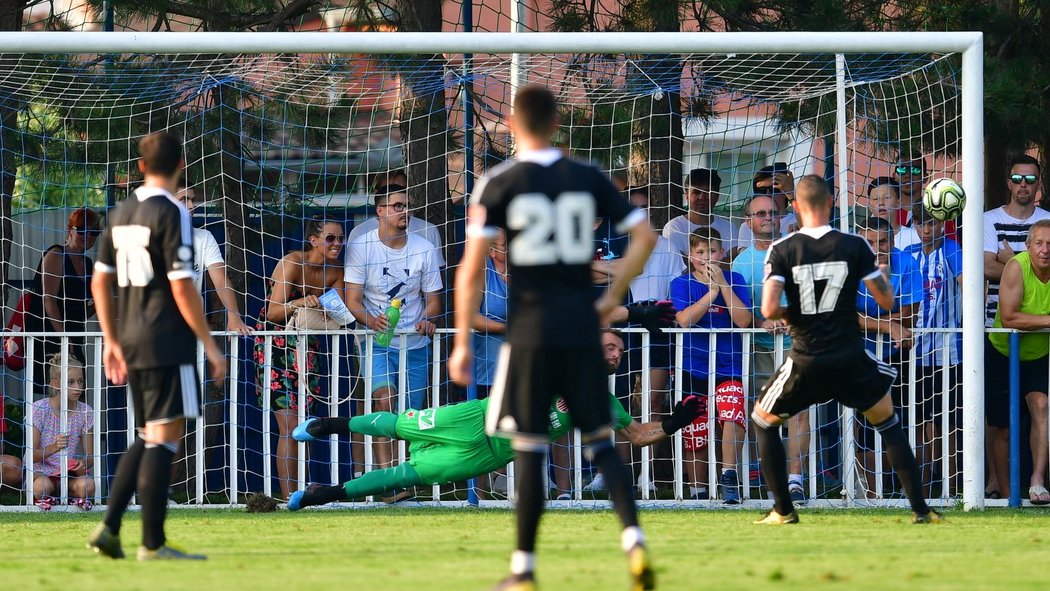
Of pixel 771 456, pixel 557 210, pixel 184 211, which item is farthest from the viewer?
pixel 771 456

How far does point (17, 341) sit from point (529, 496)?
575 cm

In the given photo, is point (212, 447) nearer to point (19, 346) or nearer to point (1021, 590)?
point (19, 346)

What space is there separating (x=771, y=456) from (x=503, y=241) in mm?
3099

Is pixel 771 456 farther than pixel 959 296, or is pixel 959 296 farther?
pixel 959 296

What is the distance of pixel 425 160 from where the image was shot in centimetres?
1016

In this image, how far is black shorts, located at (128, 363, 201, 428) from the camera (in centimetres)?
585

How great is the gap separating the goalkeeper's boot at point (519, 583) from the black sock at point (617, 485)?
0.43 m

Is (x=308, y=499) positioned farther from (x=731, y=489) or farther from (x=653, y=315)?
(x=731, y=489)

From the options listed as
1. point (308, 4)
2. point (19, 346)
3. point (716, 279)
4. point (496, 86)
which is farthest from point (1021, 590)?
point (308, 4)

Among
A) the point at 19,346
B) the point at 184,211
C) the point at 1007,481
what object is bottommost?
the point at 1007,481

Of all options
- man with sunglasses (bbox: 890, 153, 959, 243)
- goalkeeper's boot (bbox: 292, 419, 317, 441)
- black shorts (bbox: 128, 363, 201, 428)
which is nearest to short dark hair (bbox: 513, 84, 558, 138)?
black shorts (bbox: 128, 363, 201, 428)

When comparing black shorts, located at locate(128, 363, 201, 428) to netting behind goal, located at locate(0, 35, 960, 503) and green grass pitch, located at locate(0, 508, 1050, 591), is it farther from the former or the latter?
netting behind goal, located at locate(0, 35, 960, 503)

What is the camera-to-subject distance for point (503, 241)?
9867 mm

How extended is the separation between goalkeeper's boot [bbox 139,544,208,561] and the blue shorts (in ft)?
10.9
